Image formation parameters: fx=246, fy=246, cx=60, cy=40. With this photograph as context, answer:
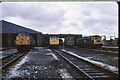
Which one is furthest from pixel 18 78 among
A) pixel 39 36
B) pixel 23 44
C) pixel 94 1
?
pixel 39 36

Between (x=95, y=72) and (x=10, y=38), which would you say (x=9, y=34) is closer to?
(x=10, y=38)

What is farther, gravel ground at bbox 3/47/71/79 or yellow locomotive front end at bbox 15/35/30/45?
yellow locomotive front end at bbox 15/35/30/45

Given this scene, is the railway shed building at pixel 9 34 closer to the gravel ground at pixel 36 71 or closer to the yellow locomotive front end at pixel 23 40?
the yellow locomotive front end at pixel 23 40

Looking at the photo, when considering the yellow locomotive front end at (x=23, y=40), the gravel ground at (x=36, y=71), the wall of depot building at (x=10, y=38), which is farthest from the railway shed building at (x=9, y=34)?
the gravel ground at (x=36, y=71)

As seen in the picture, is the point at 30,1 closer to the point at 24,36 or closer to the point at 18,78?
the point at 18,78

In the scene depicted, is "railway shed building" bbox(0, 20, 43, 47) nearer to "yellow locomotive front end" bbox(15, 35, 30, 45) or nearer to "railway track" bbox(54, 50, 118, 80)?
"yellow locomotive front end" bbox(15, 35, 30, 45)

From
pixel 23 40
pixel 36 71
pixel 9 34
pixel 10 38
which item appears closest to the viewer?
pixel 36 71

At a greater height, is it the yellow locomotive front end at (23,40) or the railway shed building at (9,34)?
the railway shed building at (9,34)

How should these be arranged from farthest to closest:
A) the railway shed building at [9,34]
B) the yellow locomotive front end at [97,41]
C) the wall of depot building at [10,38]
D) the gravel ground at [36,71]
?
the wall of depot building at [10,38] < the railway shed building at [9,34] < the yellow locomotive front end at [97,41] < the gravel ground at [36,71]

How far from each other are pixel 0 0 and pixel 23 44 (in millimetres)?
23140

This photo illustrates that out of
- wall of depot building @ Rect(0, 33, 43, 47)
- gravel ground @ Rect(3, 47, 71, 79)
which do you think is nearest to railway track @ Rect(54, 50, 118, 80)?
gravel ground @ Rect(3, 47, 71, 79)

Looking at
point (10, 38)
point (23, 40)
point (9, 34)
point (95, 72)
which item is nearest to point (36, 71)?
point (95, 72)

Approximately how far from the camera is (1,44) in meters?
66.1

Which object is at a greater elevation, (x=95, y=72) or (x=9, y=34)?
(x=9, y=34)
